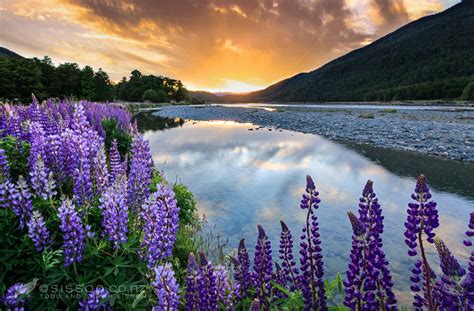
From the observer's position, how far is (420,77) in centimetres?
16425

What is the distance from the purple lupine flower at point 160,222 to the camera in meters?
3.05

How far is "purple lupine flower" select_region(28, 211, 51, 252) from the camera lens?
10.1 feet

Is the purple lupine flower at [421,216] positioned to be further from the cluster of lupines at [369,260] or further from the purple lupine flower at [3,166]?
the purple lupine flower at [3,166]

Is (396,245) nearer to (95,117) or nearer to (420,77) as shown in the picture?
(95,117)

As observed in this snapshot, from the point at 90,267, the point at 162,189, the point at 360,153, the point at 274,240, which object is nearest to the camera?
the point at 162,189

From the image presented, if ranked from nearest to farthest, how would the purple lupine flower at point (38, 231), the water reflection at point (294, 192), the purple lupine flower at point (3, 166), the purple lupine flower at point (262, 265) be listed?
1. the purple lupine flower at point (38, 231)
2. the purple lupine flower at point (262, 265)
3. the purple lupine flower at point (3, 166)
4. the water reflection at point (294, 192)

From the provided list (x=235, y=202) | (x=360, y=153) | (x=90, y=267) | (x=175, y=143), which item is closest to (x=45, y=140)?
(x=90, y=267)

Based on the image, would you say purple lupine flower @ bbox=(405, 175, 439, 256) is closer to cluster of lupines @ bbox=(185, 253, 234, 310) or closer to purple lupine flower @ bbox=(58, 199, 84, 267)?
cluster of lupines @ bbox=(185, 253, 234, 310)

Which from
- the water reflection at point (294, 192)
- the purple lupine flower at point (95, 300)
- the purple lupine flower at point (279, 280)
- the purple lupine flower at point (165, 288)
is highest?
the purple lupine flower at point (165, 288)

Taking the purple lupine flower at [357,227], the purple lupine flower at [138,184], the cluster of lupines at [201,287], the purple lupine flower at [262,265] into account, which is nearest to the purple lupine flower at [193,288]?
the cluster of lupines at [201,287]

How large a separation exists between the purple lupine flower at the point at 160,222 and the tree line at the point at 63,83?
3680cm

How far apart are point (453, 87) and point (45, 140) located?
13027cm

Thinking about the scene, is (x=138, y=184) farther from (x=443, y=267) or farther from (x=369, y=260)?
(x=443, y=267)

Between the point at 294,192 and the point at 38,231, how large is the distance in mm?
9058
